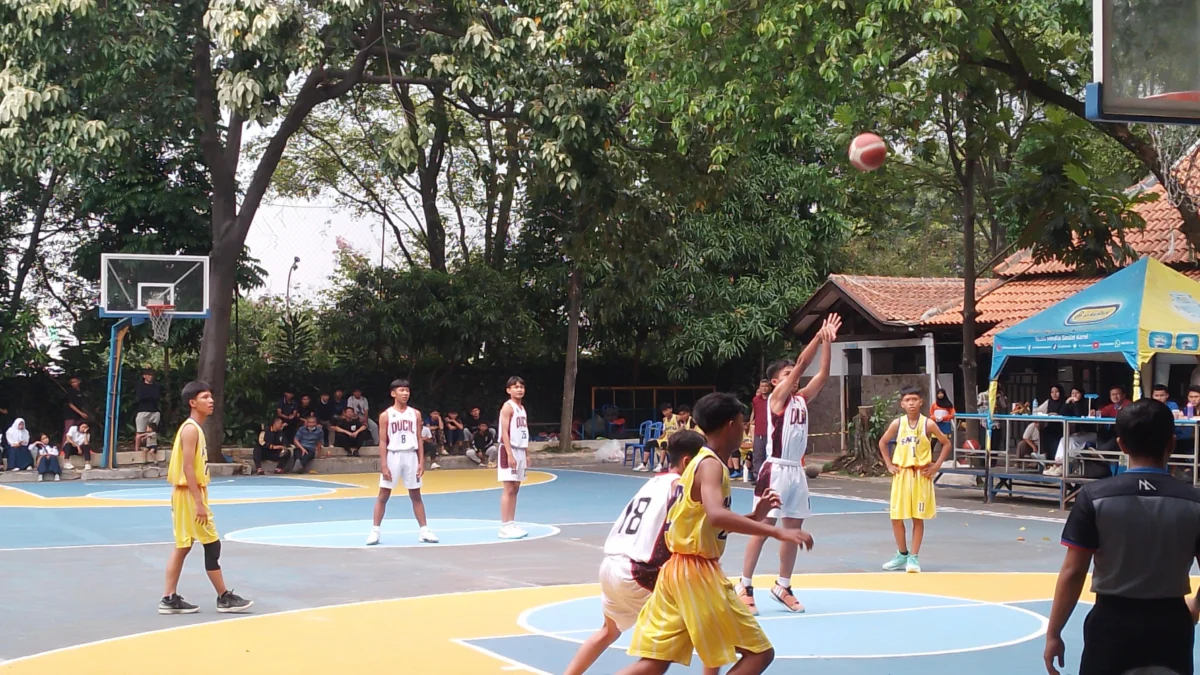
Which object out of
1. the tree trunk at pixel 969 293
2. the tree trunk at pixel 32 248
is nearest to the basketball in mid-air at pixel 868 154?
the tree trunk at pixel 969 293

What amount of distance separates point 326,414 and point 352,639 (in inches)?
742

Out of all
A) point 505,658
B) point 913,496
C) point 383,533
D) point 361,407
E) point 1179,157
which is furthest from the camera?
point 361,407

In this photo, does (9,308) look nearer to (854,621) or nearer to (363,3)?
(363,3)

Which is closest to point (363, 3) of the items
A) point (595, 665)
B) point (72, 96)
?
point (72, 96)

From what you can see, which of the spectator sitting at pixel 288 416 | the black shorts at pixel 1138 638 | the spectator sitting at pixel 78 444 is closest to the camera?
the black shorts at pixel 1138 638

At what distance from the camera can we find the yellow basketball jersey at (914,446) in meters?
12.5

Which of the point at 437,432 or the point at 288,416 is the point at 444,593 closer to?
the point at 288,416

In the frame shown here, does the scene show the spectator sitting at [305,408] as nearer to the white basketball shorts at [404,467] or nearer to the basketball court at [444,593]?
the basketball court at [444,593]

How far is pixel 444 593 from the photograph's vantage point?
11.1 m

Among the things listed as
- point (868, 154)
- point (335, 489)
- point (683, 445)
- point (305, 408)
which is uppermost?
point (868, 154)

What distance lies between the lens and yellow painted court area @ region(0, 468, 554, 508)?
759 inches

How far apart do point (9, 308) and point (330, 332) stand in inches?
254

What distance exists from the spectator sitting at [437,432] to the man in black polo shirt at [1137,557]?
2339 cm

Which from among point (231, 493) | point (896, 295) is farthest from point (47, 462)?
point (896, 295)
